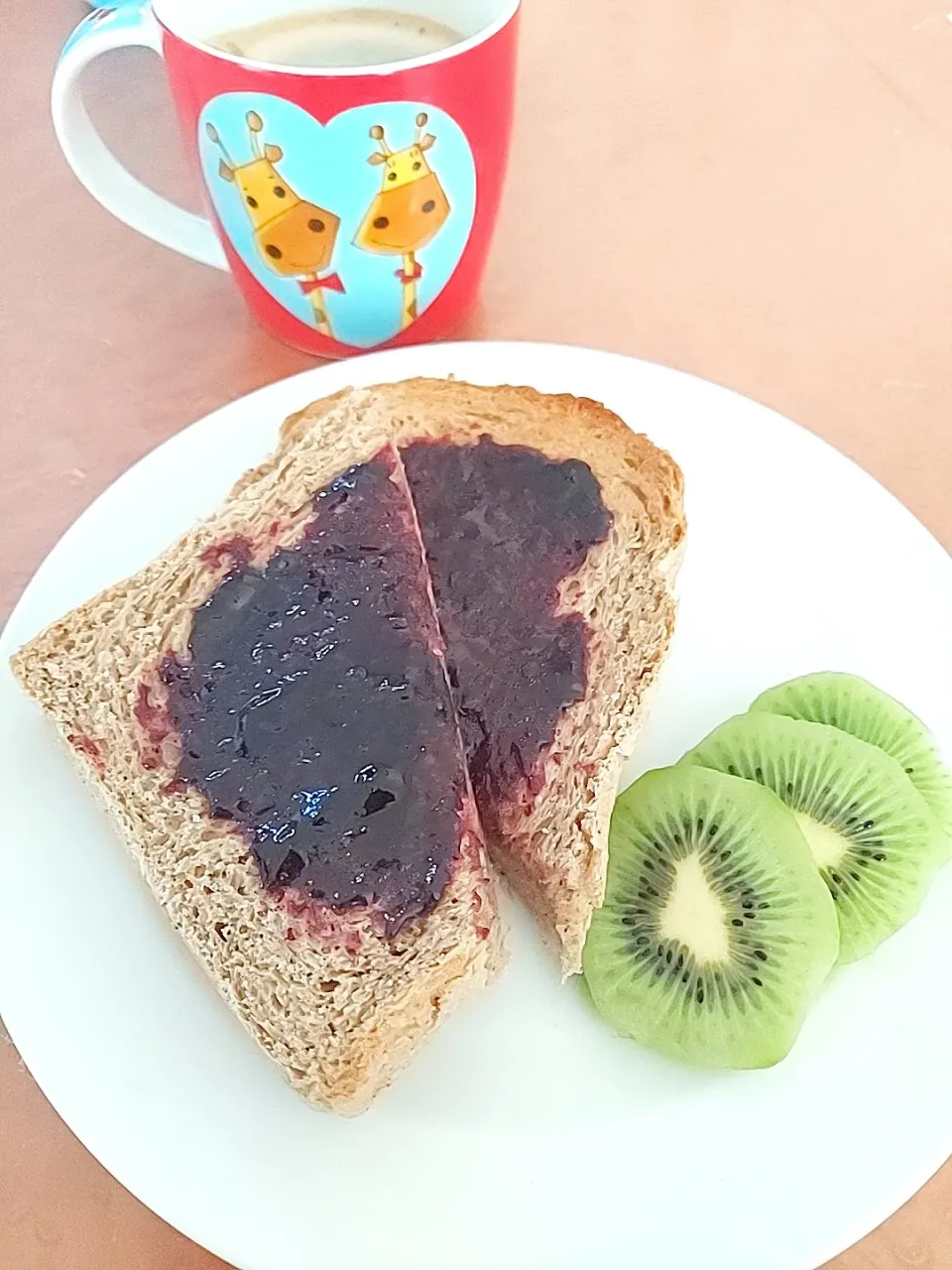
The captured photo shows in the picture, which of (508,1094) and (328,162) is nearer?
(508,1094)

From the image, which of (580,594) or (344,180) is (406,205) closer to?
(344,180)

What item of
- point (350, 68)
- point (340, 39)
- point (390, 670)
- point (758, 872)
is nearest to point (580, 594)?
point (390, 670)

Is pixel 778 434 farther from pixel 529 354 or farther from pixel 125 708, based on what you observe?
pixel 125 708

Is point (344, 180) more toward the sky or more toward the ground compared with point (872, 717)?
more toward the sky

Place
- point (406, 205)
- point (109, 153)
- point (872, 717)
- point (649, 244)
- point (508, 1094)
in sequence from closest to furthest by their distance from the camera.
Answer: point (508, 1094) < point (872, 717) < point (406, 205) < point (109, 153) < point (649, 244)

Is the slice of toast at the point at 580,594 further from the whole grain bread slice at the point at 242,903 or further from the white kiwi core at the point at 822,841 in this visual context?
the white kiwi core at the point at 822,841

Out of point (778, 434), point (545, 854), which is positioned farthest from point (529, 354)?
point (545, 854)
